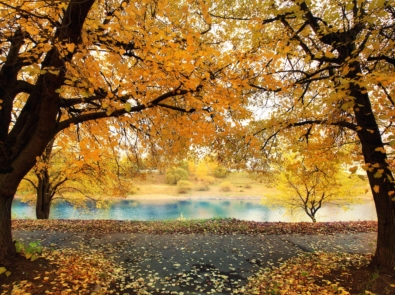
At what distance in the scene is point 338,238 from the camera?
29.1ft

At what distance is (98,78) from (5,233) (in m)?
3.45

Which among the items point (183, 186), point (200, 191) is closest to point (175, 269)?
point (183, 186)

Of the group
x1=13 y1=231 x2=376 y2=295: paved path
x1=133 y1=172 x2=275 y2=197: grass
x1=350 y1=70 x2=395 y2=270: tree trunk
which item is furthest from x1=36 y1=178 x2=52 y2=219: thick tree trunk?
x1=133 y1=172 x2=275 y2=197: grass

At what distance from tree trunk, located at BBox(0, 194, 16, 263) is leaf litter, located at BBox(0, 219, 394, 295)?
579mm

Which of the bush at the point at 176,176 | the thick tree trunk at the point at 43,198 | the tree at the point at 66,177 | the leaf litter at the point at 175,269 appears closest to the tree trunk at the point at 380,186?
the leaf litter at the point at 175,269

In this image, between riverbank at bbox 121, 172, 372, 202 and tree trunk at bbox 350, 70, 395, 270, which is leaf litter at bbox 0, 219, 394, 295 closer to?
tree trunk at bbox 350, 70, 395, 270

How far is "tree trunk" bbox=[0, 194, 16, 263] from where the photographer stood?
4773 millimetres

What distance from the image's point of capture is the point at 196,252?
23.7 feet

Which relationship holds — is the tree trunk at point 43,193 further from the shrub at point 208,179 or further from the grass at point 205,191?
the shrub at point 208,179

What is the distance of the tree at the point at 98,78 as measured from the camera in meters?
3.69

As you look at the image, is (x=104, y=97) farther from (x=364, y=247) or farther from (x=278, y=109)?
→ (x=364, y=247)

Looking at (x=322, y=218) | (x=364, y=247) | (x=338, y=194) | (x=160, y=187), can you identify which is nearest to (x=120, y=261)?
(x=364, y=247)

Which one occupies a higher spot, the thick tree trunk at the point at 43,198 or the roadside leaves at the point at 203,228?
the thick tree trunk at the point at 43,198

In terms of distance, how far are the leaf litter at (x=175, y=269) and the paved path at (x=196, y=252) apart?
2 centimetres
